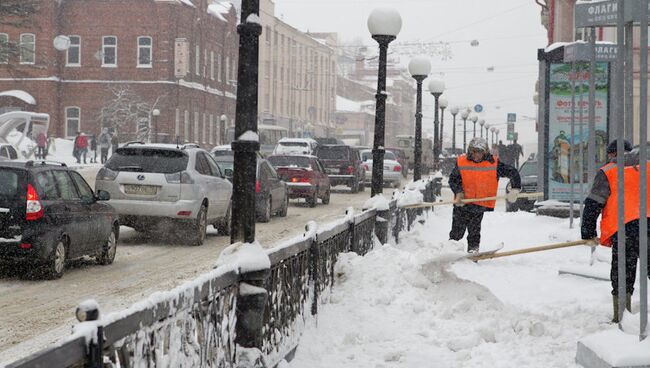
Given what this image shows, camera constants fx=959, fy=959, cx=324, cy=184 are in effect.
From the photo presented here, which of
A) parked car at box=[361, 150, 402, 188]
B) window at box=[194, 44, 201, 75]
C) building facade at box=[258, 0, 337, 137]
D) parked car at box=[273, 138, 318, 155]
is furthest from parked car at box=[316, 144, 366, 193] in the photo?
building facade at box=[258, 0, 337, 137]

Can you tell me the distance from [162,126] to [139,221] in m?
46.1

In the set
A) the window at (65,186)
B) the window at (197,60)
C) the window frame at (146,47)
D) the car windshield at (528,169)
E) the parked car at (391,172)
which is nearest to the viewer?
the window at (65,186)

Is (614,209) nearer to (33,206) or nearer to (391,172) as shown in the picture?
(33,206)

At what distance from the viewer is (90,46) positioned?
6169 cm

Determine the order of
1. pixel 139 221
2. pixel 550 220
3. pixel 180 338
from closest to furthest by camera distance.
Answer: pixel 180 338, pixel 139 221, pixel 550 220

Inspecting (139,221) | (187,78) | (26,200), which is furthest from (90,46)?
(26,200)

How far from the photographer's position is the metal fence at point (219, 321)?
3.46 meters

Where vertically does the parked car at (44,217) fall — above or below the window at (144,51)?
below

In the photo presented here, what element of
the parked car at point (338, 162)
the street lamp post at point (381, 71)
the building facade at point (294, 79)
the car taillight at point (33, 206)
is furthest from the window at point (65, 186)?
the building facade at point (294, 79)

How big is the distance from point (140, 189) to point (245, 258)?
389 inches

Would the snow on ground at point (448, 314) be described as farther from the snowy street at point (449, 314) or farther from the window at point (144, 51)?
the window at point (144, 51)

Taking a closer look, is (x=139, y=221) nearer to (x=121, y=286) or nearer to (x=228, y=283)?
(x=121, y=286)

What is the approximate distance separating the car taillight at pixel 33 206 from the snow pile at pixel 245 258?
18.2 feet

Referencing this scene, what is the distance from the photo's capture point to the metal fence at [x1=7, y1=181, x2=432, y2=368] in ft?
11.4
